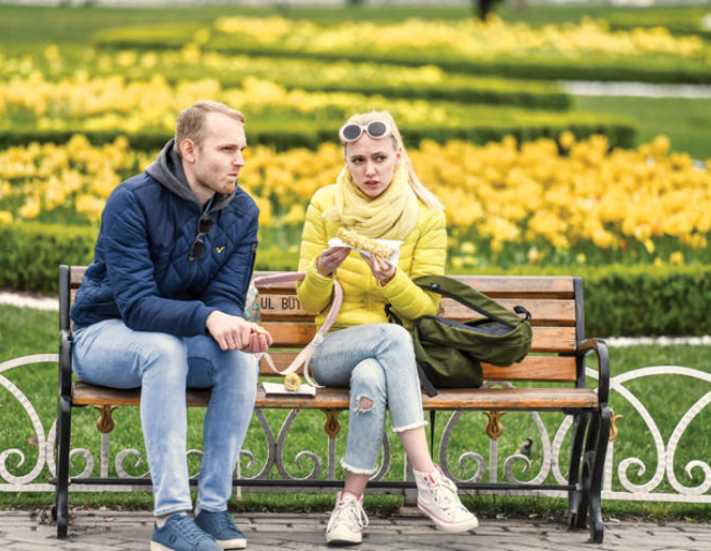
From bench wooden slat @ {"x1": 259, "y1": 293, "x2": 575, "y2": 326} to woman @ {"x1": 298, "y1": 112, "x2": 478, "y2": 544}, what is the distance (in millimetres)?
232

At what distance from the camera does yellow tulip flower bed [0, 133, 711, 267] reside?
8.54 metres

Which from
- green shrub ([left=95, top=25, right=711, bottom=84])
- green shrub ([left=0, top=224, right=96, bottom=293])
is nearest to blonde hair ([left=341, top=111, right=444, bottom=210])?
green shrub ([left=0, top=224, right=96, bottom=293])

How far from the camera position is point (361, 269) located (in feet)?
17.3

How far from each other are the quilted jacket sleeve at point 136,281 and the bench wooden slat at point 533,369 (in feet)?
2.48

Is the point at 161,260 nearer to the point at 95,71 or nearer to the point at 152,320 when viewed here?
the point at 152,320

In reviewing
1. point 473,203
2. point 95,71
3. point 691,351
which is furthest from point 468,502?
point 95,71

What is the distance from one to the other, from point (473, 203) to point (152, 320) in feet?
14.5

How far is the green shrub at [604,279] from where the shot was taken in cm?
782

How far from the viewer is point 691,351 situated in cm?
762

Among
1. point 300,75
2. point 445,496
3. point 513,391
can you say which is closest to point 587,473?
point 513,391

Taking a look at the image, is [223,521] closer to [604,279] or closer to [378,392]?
[378,392]

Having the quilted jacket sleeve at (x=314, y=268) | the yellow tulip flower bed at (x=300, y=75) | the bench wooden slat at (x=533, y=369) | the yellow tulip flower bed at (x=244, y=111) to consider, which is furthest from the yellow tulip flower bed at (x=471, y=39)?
the quilted jacket sleeve at (x=314, y=268)

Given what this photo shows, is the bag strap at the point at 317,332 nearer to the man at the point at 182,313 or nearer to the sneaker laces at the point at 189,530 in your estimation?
the man at the point at 182,313

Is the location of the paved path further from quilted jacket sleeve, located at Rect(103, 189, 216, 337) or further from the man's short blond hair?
the man's short blond hair
